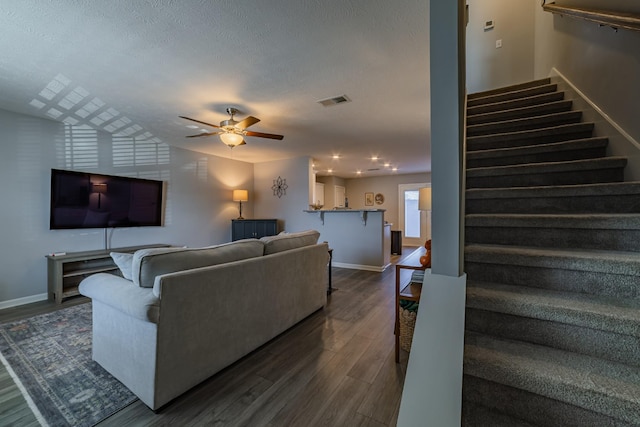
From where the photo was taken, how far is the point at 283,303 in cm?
237

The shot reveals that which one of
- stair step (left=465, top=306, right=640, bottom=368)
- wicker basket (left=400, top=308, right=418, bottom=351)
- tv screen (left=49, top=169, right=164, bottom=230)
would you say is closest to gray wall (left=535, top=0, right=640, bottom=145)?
stair step (left=465, top=306, right=640, bottom=368)

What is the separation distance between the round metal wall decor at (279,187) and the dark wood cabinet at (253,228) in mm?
758

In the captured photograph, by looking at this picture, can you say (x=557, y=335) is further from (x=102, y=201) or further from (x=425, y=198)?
(x=102, y=201)

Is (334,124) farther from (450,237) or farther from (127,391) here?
(127,391)

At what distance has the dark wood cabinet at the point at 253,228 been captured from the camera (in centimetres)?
578

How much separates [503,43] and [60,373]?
6669 millimetres

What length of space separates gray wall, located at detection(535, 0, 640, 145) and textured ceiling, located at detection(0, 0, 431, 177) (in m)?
1.23

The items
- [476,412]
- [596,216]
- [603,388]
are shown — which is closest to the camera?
[603,388]

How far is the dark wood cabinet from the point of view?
5781 mm

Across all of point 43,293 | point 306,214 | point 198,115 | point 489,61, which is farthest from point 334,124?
point 43,293

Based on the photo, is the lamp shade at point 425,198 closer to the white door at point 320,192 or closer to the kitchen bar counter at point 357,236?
the kitchen bar counter at point 357,236

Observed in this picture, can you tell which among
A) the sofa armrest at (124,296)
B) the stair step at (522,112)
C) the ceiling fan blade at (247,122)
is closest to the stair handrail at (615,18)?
the stair step at (522,112)

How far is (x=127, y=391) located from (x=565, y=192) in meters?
3.13

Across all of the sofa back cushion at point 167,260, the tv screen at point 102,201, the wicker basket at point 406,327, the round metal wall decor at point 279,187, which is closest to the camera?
the sofa back cushion at point 167,260
